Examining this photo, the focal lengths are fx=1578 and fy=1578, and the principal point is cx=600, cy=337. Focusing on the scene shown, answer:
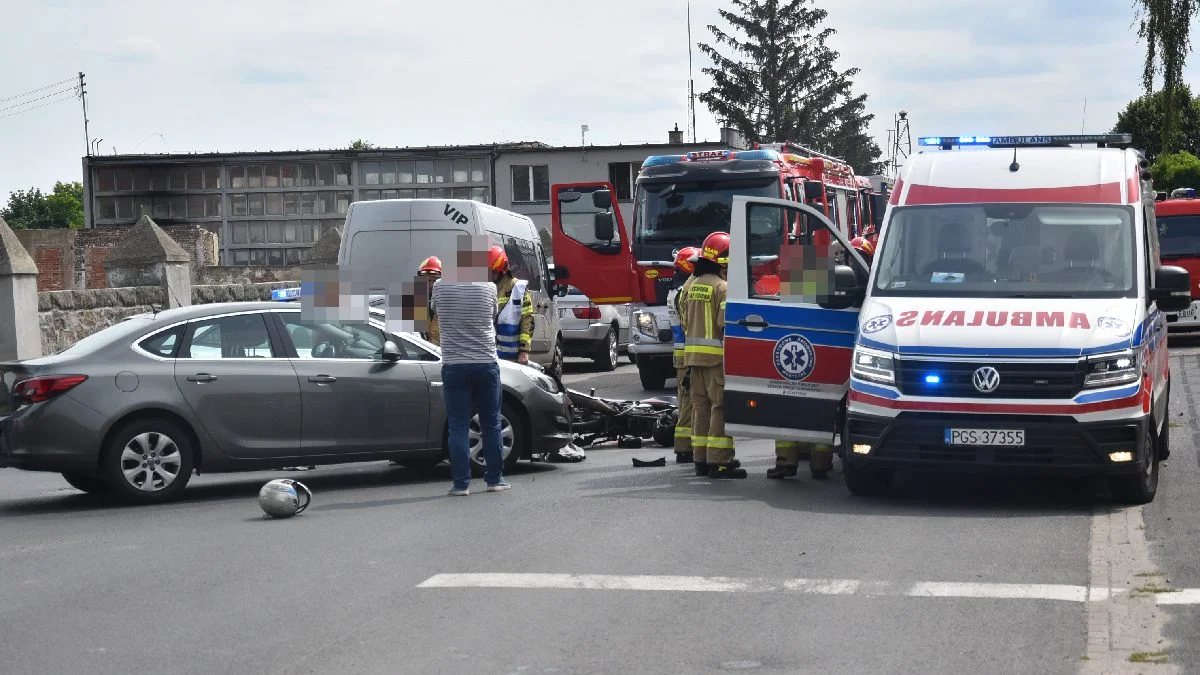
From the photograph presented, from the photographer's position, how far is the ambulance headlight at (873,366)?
9.89 meters

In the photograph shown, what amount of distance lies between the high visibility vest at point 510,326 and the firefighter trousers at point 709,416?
94.1 inches

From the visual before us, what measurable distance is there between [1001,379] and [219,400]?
561 cm

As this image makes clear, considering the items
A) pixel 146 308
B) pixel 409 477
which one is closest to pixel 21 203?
pixel 146 308

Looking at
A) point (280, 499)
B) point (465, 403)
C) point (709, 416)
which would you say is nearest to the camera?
point (280, 499)

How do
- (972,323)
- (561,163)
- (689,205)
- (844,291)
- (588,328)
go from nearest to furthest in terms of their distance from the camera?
(972,323) → (844,291) → (689,205) → (588,328) → (561,163)

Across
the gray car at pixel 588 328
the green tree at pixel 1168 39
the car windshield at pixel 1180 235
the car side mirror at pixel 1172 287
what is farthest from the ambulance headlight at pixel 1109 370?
the green tree at pixel 1168 39

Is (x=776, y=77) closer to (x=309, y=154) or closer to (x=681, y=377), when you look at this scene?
(x=309, y=154)

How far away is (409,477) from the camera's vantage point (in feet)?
42.4

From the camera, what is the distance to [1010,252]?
416 inches

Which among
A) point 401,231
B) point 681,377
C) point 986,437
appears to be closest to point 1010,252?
point 986,437

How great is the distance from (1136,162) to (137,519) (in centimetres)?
750

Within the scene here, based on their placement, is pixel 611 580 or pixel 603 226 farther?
pixel 603 226

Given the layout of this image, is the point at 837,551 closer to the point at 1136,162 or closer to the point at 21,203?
the point at 1136,162

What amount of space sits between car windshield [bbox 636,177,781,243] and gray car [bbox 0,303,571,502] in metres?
7.72
